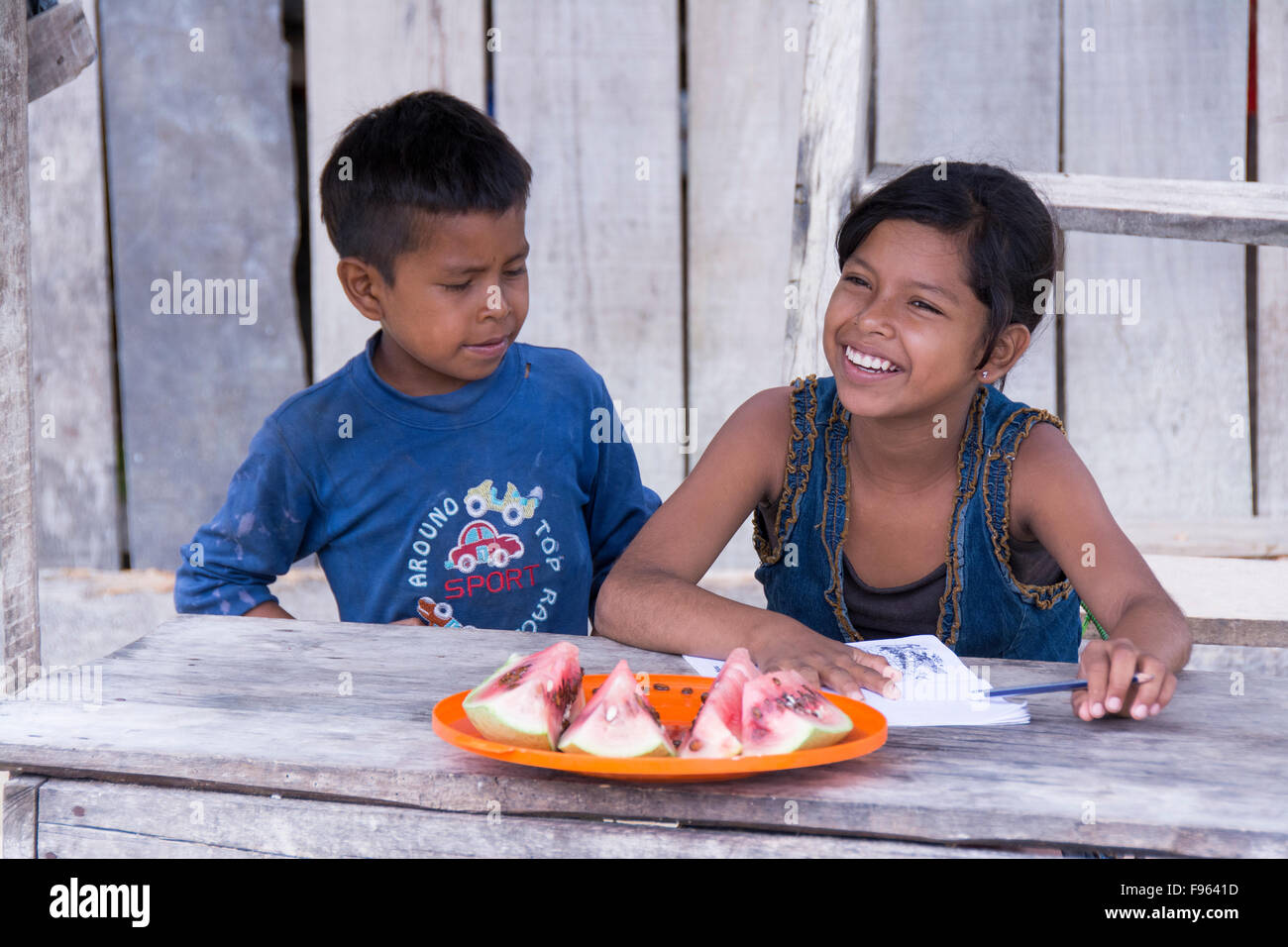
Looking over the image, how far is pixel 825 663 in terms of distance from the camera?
6.47 ft

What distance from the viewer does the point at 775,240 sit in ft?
13.8

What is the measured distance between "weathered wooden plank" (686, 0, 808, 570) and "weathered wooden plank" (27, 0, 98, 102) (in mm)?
1889

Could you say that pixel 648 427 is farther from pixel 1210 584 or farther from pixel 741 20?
pixel 1210 584

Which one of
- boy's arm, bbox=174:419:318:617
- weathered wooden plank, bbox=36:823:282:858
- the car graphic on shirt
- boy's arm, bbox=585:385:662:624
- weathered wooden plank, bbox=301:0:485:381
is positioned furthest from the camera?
weathered wooden plank, bbox=301:0:485:381

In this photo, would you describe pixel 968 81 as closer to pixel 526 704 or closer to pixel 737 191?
pixel 737 191

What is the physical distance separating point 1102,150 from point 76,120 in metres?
3.36

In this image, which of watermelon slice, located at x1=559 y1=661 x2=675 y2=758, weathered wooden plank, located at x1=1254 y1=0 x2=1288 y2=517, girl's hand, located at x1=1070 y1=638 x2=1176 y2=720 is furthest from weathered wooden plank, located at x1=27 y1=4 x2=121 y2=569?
weathered wooden plank, located at x1=1254 y1=0 x2=1288 y2=517

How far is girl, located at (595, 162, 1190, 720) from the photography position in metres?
2.51

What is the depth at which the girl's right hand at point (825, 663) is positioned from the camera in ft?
6.27

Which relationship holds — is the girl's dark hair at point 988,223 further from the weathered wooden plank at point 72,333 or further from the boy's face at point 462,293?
the weathered wooden plank at point 72,333

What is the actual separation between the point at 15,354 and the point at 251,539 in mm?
675

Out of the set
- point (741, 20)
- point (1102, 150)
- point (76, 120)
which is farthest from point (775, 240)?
point (76, 120)

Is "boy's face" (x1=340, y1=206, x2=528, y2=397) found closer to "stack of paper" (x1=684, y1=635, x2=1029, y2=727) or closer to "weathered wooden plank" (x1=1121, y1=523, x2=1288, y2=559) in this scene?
"stack of paper" (x1=684, y1=635, x2=1029, y2=727)

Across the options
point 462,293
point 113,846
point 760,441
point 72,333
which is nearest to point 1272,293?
point 760,441
